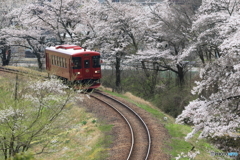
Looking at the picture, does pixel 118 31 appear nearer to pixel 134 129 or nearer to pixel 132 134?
pixel 134 129

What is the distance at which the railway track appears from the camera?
13.3 metres

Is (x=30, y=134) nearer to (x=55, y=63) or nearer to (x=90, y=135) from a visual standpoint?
(x=90, y=135)

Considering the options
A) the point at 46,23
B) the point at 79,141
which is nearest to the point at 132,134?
the point at 79,141

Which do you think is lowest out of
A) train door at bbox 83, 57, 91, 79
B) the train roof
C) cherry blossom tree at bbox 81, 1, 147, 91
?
train door at bbox 83, 57, 91, 79

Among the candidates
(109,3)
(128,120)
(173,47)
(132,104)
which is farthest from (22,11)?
(128,120)

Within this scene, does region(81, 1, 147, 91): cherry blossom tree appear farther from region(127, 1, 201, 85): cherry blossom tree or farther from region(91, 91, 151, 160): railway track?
region(91, 91, 151, 160): railway track

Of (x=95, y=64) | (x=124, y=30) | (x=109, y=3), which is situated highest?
(x=109, y=3)

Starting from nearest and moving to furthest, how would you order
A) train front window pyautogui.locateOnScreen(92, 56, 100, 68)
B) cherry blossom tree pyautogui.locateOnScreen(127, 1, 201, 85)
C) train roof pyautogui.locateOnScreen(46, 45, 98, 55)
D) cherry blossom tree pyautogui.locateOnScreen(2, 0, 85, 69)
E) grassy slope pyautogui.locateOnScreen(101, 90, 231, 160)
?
grassy slope pyautogui.locateOnScreen(101, 90, 231, 160), train roof pyautogui.locateOnScreen(46, 45, 98, 55), train front window pyautogui.locateOnScreen(92, 56, 100, 68), cherry blossom tree pyautogui.locateOnScreen(127, 1, 201, 85), cherry blossom tree pyautogui.locateOnScreen(2, 0, 85, 69)

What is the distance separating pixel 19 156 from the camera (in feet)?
31.6

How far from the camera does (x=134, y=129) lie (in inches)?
635

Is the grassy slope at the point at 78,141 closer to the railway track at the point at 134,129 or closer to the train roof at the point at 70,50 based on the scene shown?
the railway track at the point at 134,129

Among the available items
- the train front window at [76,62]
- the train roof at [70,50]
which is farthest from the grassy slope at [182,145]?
the train roof at [70,50]

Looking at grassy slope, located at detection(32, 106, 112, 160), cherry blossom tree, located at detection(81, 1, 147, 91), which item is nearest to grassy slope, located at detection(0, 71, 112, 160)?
grassy slope, located at detection(32, 106, 112, 160)

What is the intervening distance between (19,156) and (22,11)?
3030cm
